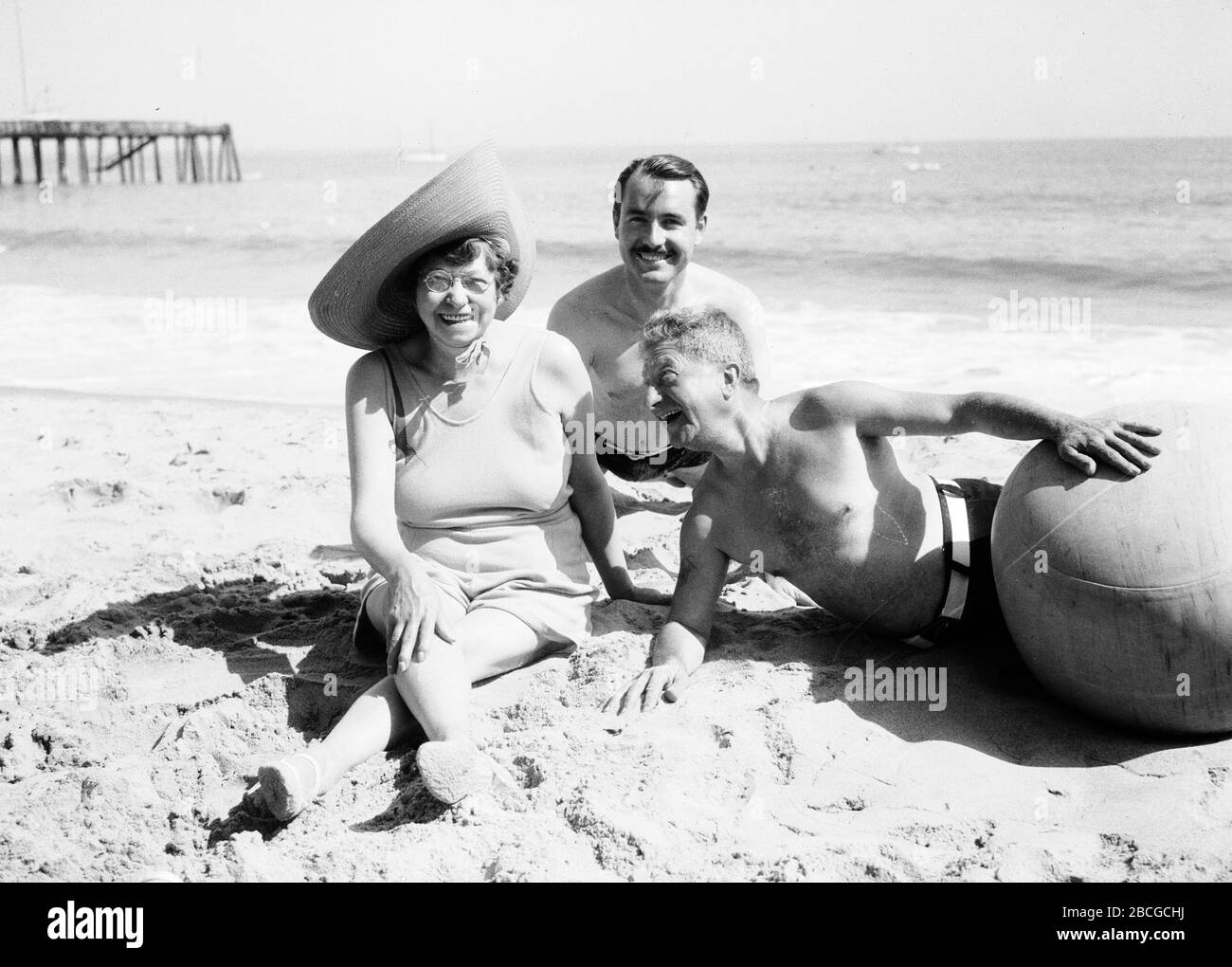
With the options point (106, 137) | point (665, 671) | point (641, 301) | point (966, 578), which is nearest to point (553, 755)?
point (665, 671)

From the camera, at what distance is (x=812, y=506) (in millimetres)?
3512

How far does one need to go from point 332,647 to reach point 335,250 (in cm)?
1558

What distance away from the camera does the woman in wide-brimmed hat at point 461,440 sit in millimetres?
3402

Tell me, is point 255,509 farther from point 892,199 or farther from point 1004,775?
point 892,199

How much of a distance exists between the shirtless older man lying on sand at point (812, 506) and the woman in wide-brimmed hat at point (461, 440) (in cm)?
39

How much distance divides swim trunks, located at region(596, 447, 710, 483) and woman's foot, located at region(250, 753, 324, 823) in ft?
8.53

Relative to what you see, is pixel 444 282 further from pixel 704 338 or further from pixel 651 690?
pixel 651 690

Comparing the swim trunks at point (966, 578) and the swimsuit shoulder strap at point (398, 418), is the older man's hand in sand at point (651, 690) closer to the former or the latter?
the swim trunks at point (966, 578)

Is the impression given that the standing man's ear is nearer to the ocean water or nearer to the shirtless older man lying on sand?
the shirtless older man lying on sand

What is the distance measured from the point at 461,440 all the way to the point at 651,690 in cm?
100

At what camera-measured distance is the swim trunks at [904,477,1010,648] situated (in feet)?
11.6

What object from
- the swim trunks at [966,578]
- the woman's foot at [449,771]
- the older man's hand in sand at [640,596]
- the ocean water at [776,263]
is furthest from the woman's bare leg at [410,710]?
the ocean water at [776,263]

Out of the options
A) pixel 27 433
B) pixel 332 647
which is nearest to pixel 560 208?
pixel 27 433

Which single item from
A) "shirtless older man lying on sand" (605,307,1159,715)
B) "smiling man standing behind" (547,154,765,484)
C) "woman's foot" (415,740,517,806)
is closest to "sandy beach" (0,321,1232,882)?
"woman's foot" (415,740,517,806)
